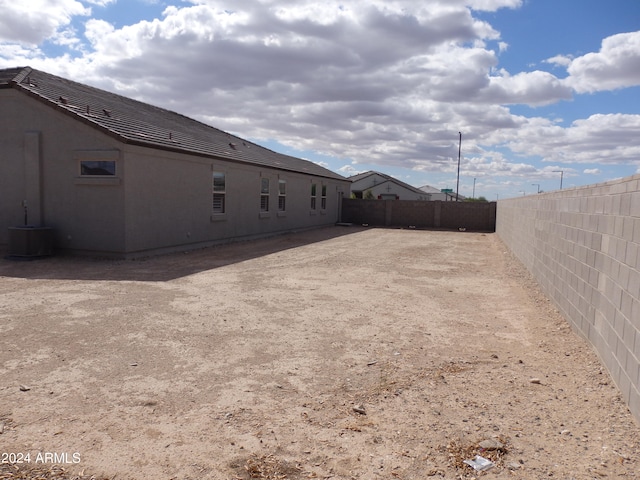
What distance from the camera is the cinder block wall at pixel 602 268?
13.8 ft

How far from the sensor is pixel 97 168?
497 inches

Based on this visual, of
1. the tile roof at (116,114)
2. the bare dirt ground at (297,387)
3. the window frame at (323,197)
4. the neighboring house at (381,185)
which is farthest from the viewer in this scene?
the neighboring house at (381,185)

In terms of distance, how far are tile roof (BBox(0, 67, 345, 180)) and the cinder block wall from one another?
10.1 m

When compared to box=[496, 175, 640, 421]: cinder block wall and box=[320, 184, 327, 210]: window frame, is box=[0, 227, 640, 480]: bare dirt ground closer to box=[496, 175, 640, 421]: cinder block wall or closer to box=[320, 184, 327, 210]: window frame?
box=[496, 175, 640, 421]: cinder block wall

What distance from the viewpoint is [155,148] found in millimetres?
13352

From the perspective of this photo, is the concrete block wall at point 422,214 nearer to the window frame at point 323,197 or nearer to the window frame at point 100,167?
the window frame at point 323,197

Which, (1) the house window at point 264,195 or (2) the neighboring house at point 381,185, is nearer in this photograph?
(1) the house window at point 264,195

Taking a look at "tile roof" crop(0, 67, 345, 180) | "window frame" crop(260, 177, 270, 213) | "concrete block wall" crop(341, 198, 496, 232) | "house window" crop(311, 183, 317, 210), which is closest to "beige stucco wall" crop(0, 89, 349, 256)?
"tile roof" crop(0, 67, 345, 180)

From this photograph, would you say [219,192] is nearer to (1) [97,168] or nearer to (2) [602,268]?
(1) [97,168]

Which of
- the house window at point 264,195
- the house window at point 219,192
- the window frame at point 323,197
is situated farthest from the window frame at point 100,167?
the window frame at point 323,197

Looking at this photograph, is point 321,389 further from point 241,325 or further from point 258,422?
point 241,325

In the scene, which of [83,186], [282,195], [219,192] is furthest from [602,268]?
[282,195]

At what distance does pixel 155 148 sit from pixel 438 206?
74.2ft

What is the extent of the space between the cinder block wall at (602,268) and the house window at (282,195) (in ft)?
48.7
